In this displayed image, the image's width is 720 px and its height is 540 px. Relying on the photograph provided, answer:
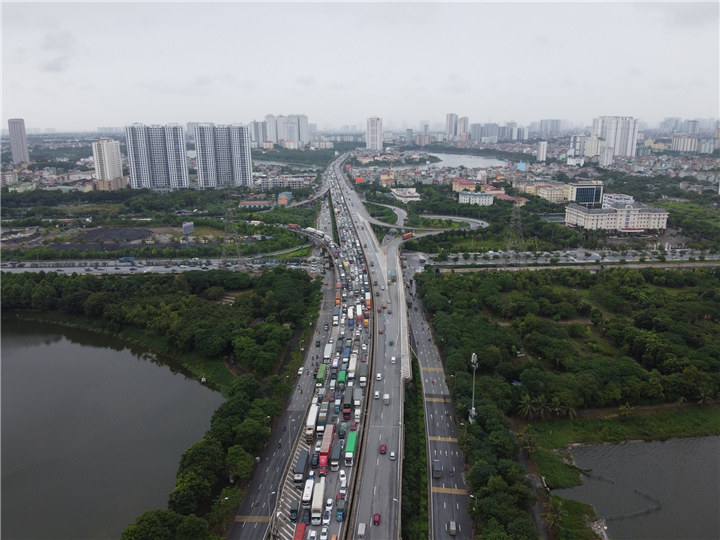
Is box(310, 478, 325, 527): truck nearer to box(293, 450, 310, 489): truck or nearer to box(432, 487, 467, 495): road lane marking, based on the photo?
box(293, 450, 310, 489): truck

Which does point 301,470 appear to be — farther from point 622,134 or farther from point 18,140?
point 622,134

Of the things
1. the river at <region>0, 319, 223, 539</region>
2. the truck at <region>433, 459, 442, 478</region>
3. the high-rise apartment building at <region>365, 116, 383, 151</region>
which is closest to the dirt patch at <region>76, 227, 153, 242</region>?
the river at <region>0, 319, 223, 539</region>

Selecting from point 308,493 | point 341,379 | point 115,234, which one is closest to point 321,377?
point 341,379

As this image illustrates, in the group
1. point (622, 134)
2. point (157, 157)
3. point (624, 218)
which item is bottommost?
point (624, 218)

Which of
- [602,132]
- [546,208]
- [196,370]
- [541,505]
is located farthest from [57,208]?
[602,132]

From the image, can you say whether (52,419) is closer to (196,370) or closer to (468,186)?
(196,370)

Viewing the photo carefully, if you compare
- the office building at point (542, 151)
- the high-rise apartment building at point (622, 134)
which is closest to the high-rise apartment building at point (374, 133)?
the office building at point (542, 151)
